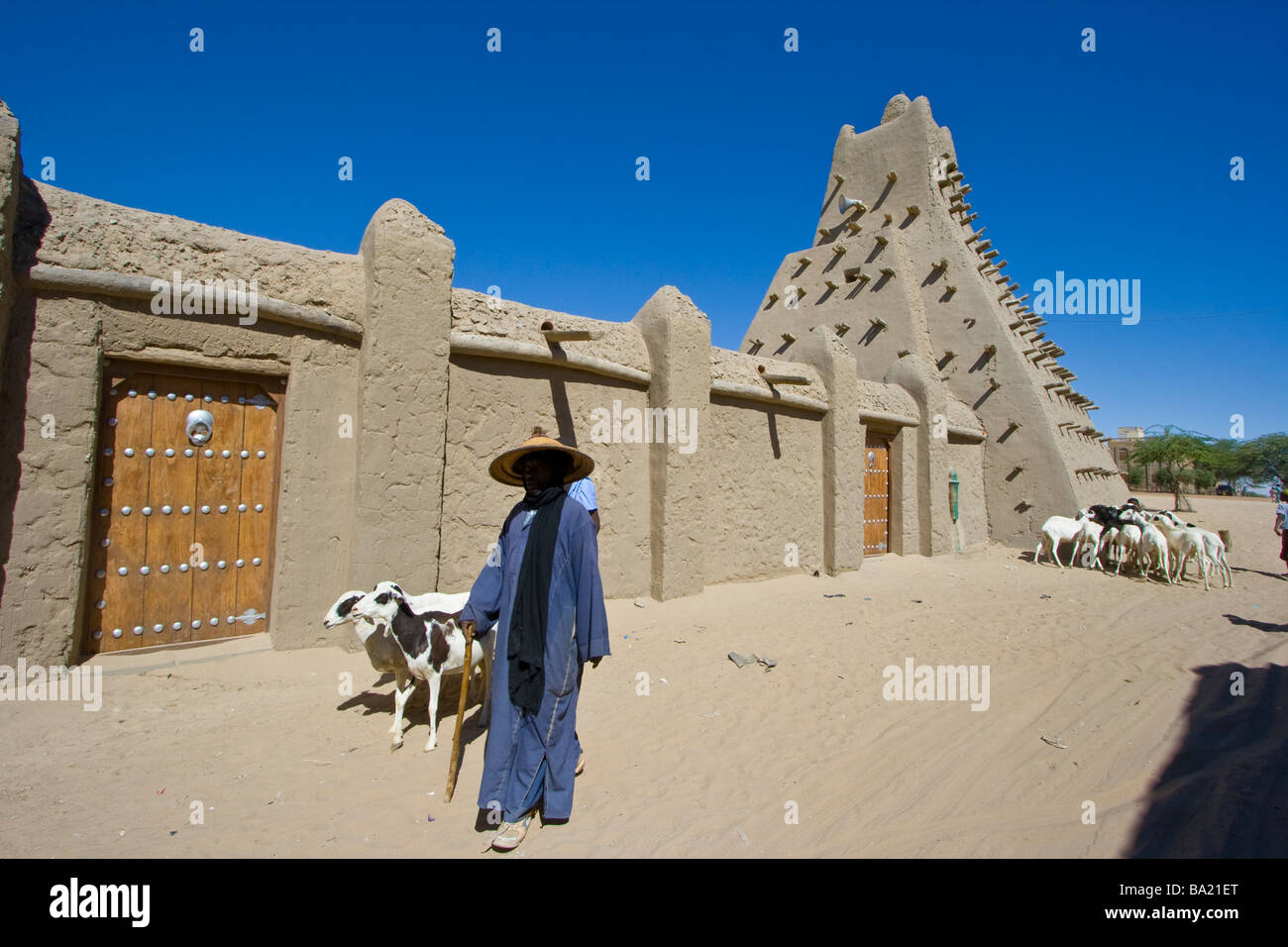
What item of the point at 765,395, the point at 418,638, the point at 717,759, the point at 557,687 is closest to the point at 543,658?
the point at 557,687

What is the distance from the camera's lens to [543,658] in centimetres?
278

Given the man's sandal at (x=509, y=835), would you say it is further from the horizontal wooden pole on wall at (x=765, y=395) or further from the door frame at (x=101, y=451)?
the horizontal wooden pole on wall at (x=765, y=395)

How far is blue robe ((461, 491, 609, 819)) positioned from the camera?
9.17ft

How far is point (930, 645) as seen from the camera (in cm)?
585

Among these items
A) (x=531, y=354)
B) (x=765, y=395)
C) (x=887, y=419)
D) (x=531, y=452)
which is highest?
(x=887, y=419)

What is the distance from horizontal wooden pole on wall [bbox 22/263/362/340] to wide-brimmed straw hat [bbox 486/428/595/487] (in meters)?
2.40

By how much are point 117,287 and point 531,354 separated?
10.00 feet

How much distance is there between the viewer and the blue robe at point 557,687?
110 inches

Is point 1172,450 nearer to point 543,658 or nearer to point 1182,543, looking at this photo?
point 1182,543

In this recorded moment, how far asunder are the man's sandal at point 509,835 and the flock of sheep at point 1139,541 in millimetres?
11112

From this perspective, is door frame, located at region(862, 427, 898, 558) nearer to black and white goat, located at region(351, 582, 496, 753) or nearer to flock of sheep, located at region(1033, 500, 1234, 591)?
flock of sheep, located at region(1033, 500, 1234, 591)

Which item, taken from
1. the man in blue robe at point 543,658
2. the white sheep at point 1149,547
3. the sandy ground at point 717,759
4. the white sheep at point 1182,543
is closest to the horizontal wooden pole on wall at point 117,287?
the sandy ground at point 717,759

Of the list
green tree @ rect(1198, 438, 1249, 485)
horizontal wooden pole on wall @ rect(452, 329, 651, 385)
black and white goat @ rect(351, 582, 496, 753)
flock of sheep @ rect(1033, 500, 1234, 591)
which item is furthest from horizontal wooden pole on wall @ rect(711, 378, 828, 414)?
green tree @ rect(1198, 438, 1249, 485)

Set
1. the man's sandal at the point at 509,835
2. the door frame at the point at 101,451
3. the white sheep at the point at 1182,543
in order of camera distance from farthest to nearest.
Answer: the white sheep at the point at 1182,543 < the door frame at the point at 101,451 < the man's sandal at the point at 509,835
